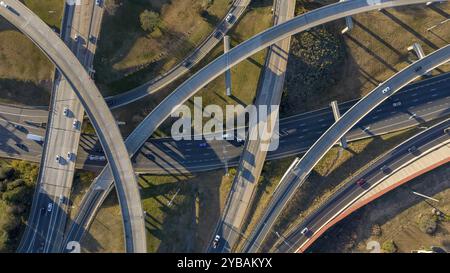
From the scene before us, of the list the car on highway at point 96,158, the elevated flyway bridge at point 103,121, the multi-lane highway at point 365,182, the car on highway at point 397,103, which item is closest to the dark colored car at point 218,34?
the elevated flyway bridge at point 103,121

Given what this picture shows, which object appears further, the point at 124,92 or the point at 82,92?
the point at 124,92

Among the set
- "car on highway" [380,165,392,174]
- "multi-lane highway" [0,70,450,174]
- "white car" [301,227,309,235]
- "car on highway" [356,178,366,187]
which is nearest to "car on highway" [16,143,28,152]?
"multi-lane highway" [0,70,450,174]

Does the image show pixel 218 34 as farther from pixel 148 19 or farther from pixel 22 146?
pixel 22 146

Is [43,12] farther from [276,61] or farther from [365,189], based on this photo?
[365,189]

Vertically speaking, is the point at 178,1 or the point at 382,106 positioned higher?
the point at 178,1

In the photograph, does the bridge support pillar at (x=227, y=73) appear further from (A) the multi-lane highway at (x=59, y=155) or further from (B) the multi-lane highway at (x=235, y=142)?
(A) the multi-lane highway at (x=59, y=155)
